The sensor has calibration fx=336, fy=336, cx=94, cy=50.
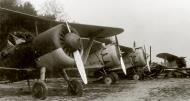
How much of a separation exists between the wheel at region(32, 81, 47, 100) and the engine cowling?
63 cm

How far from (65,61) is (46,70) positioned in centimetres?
95

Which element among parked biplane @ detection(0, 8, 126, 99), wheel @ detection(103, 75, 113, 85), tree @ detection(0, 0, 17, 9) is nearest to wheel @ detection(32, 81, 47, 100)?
parked biplane @ detection(0, 8, 126, 99)

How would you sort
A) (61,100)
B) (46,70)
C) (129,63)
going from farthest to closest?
(129,63), (46,70), (61,100)

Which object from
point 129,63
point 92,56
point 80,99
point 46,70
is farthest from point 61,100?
point 129,63

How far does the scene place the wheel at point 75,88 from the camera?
34.8ft

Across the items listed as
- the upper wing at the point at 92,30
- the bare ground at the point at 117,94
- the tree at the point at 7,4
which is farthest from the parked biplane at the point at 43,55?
the tree at the point at 7,4

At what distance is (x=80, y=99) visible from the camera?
9.57 meters

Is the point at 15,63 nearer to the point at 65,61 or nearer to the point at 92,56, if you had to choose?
the point at 65,61

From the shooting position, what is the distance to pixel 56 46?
31.4ft

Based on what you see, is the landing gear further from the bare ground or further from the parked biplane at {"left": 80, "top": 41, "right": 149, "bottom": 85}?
the bare ground

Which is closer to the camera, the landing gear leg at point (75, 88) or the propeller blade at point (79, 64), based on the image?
the propeller blade at point (79, 64)

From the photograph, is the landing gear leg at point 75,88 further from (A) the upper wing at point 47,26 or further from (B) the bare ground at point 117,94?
(A) the upper wing at point 47,26

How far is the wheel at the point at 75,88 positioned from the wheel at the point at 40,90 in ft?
4.36

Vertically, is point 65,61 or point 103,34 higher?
point 103,34
